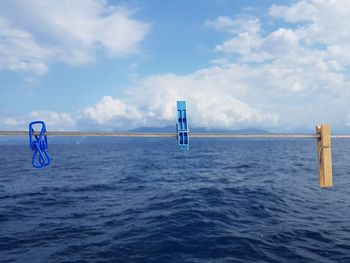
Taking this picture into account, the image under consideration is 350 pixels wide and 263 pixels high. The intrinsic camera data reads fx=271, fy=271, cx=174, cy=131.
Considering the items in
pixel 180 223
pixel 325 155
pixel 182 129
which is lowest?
pixel 180 223

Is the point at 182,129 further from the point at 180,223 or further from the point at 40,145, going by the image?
the point at 180,223

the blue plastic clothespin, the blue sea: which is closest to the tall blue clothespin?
the blue plastic clothespin

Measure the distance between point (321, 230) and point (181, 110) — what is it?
14266 millimetres

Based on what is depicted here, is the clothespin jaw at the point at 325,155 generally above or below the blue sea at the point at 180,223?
above

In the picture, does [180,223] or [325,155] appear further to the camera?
[180,223]

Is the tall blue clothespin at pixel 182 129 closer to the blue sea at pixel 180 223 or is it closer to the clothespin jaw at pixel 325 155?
the clothespin jaw at pixel 325 155

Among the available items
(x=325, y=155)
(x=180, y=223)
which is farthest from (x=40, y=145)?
(x=180, y=223)

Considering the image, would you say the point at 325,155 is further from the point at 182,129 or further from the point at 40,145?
the point at 40,145

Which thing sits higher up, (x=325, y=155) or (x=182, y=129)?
(x=182, y=129)

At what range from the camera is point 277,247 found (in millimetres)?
13672

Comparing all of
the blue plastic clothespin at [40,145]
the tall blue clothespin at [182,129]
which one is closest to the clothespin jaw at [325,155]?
the tall blue clothespin at [182,129]

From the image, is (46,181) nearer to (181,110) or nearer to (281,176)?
(281,176)

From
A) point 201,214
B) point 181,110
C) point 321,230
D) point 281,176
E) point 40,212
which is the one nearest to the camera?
point 181,110

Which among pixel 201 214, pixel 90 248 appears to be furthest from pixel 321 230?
pixel 90 248
